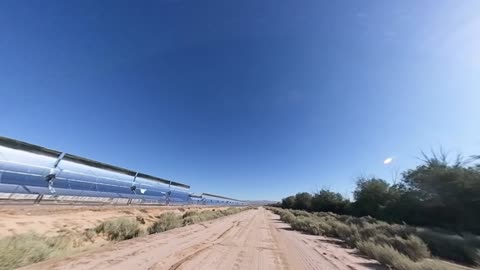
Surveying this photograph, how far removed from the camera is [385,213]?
42.6 metres

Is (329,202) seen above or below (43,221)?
above

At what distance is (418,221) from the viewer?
33062 mm

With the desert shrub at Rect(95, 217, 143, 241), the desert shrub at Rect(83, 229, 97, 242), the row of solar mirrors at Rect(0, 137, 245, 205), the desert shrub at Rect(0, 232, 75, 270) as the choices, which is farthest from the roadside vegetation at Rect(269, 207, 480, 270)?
the row of solar mirrors at Rect(0, 137, 245, 205)

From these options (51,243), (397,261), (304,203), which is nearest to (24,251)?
(51,243)

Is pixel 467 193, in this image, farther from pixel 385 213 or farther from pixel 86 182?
pixel 86 182

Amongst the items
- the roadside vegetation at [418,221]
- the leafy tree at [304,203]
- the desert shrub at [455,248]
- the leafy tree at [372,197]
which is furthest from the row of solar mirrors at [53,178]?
the leafy tree at [304,203]

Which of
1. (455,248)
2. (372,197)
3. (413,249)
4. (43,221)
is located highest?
(372,197)

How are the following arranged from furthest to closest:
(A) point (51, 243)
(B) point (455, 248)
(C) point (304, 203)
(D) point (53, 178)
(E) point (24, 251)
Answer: (C) point (304, 203) < (D) point (53, 178) < (B) point (455, 248) < (A) point (51, 243) < (E) point (24, 251)

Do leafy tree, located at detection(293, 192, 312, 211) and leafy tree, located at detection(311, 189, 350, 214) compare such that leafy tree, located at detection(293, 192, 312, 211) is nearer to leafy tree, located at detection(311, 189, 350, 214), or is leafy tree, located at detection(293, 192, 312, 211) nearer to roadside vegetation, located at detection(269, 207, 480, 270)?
leafy tree, located at detection(311, 189, 350, 214)

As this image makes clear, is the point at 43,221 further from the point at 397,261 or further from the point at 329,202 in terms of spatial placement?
the point at 329,202

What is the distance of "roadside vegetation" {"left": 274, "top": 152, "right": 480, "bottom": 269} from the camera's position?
43.8 feet

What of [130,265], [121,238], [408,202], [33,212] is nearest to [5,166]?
[33,212]

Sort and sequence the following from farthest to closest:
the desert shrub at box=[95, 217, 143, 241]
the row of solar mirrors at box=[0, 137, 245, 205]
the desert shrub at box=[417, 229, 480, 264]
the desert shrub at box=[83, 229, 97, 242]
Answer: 1. the row of solar mirrors at box=[0, 137, 245, 205]
2. the desert shrub at box=[417, 229, 480, 264]
3. the desert shrub at box=[95, 217, 143, 241]
4. the desert shrub at box=[83, 229, 97, 242]

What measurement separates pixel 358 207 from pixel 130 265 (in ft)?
183
